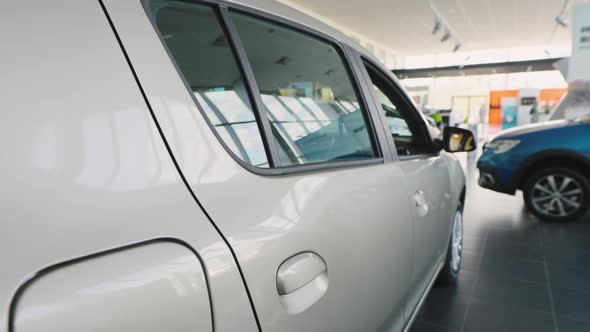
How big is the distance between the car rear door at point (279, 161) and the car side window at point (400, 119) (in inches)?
12.7

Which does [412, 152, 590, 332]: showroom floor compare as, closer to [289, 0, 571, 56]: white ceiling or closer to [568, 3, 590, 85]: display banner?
[568, 3, 590, 85]: display banner

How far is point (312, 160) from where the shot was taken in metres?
1.07

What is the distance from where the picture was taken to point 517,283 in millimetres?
2688

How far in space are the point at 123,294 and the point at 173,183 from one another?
7.3 inches

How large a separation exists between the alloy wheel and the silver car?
3.82 m

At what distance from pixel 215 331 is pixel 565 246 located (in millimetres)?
3868

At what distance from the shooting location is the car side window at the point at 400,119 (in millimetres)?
1658

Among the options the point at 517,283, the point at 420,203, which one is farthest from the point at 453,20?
the point at 420,203

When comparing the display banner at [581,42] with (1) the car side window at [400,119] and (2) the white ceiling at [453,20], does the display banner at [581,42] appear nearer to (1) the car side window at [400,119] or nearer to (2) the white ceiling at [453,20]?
(2) the white ceiling at [453,20]

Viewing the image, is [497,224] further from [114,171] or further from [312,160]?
[114,171]

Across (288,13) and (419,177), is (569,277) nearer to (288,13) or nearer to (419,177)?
(419,177)

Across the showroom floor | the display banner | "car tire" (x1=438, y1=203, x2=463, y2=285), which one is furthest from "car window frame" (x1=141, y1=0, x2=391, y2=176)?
the display banner

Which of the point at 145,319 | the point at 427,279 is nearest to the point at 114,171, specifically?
the point at 145,319

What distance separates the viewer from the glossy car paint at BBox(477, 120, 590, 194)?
3873 millimetres
